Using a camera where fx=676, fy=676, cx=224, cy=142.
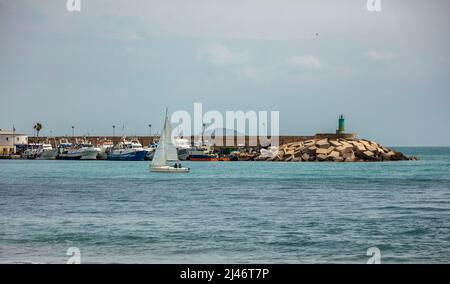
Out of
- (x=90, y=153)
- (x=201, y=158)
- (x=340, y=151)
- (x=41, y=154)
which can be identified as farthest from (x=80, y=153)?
(x=340, y=151)

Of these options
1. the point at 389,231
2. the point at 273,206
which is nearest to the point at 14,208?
the point at 273,206

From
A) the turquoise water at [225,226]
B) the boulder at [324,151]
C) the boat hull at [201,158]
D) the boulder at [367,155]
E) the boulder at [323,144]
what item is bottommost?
the boat hull at [201,158]

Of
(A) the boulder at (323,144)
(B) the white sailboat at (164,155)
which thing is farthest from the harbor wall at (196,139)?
(B) the white sailboat at (164,155)

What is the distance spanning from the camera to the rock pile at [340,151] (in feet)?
271

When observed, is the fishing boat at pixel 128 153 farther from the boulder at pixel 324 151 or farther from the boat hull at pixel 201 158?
the boulder at pixel 324 151

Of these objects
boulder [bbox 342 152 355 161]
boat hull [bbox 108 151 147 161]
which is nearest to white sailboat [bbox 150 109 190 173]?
boulder [bbox 342 152 355 161]

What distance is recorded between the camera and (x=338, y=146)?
82.4 meters

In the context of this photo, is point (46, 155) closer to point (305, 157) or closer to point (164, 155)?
point (305, 157)

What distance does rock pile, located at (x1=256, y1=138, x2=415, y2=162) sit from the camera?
271 ft

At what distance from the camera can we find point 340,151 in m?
82.1

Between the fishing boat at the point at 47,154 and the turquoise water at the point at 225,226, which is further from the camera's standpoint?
the fishing boat at the point at 47,154

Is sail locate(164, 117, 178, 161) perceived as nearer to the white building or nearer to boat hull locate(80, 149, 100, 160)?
boat hull locate(80, 149, 100, 160)
